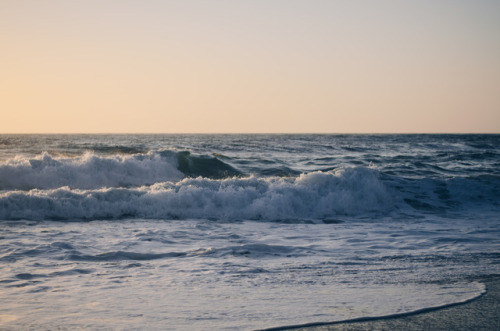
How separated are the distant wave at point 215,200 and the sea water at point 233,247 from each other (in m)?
0.04

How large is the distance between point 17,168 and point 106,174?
2.79 metres

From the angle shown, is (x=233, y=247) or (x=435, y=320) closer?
(x=435, y=320)

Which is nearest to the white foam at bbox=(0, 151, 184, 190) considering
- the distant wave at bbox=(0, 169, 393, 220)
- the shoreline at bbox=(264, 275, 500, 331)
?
the distant wave at bbox=(0, 169, 393, 220)

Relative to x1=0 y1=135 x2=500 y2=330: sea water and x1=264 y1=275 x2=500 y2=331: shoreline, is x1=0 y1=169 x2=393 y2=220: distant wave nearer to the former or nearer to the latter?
x1=0 y1=135 x2=500 y2=330: sea water

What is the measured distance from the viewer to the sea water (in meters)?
Answer: 4.04

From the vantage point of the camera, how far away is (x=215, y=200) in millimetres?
11812

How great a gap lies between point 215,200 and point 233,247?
482cm

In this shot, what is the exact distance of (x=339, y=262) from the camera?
6023mm

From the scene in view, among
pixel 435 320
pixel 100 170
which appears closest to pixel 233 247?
pixel 435 320

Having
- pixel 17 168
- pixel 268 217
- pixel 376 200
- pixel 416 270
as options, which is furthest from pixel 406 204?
pixel 17 168

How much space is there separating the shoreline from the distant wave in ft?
23.6

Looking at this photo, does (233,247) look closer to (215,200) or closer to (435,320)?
(435,320)

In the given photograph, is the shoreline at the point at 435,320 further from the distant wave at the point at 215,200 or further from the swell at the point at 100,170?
the swell at the point at 100,170

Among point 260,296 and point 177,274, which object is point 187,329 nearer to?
point 260,296
